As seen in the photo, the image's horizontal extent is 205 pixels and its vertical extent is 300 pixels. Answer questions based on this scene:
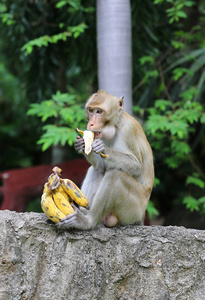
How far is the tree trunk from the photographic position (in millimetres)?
5148

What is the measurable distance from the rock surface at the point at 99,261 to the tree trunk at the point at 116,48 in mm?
2085

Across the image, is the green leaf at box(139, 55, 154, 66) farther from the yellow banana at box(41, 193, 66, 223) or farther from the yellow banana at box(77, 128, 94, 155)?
the yellow banana at box(41, 193, 66, 223)

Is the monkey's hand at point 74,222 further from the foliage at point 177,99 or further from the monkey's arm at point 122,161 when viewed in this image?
the foliage at point 177,99

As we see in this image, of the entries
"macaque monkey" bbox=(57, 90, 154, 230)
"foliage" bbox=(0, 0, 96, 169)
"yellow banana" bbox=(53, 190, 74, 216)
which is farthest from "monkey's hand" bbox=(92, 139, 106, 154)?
"foliage" bbox=(0, 0, 96, 169)

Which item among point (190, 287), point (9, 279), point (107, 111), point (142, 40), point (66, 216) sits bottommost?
point (190, 287)

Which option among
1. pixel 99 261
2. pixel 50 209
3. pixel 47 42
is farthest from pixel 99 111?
pixel 47 42

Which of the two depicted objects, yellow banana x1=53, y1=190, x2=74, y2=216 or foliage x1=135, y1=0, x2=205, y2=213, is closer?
yellow banana x1=53, y1=190, x2=74, y2=216

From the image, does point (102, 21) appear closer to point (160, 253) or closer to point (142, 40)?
point (142, 40)

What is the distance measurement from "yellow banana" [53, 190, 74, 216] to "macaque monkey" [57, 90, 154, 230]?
63 mm

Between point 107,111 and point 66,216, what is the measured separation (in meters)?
0.97

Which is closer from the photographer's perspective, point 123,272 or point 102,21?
point 123,272

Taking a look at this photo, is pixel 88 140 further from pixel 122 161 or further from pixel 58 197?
pixel 58 197

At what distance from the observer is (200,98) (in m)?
6.70

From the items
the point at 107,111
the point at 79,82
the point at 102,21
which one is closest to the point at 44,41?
the point at 102,21
